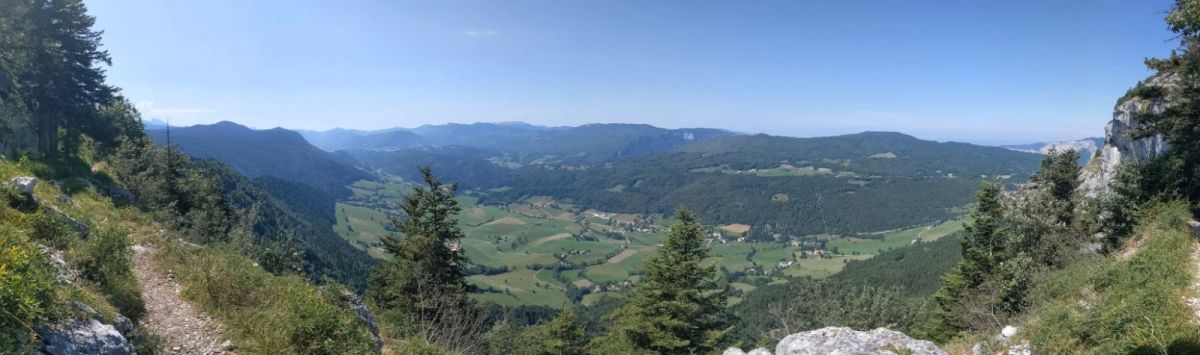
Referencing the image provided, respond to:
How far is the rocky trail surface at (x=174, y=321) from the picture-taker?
914 cm

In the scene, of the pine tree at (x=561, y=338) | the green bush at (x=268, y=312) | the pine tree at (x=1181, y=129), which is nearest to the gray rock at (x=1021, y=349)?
the pine tree at (x=1181, y=129)

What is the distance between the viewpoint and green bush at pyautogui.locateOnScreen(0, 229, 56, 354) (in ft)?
18.6

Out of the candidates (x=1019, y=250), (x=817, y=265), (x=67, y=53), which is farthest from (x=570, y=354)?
(x=817, y=265)

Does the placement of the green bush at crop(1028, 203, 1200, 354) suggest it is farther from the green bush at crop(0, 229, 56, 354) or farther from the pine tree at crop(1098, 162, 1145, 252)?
the green bush at crop(0, 229, 56, 354)

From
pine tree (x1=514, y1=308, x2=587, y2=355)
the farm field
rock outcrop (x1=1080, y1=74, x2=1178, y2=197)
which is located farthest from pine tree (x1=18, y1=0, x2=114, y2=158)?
the farm field

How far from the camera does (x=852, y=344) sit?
42.1ft

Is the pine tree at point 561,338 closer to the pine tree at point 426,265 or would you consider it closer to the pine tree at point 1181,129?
the pine tree at point 426,265

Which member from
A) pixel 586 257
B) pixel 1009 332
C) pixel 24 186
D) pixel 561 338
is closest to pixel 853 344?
pixel 1009 332

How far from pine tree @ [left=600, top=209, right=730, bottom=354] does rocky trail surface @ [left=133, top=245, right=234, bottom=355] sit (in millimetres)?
15852

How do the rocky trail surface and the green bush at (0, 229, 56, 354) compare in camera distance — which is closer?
A: the green bush at (0, 229, 56, 354)

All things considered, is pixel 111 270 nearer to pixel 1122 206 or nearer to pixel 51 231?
pixel 51 231

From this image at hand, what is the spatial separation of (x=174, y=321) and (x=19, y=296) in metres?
4.51

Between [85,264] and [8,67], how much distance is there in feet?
112

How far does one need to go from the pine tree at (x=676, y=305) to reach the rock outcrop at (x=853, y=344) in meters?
7.87
